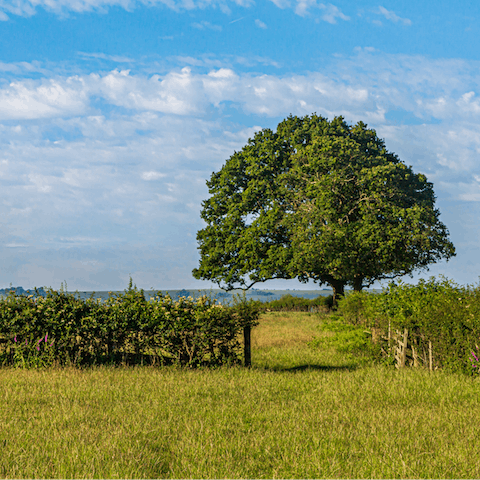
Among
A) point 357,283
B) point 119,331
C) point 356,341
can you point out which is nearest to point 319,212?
point 357,283

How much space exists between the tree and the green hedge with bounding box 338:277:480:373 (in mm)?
12276

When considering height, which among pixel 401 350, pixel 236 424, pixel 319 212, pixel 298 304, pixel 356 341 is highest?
pixel 319 212

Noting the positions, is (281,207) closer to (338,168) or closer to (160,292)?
(338,168)

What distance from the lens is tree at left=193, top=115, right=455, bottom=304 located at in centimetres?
2472

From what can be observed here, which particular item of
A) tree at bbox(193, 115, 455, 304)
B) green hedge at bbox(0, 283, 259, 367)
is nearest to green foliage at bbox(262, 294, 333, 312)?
tree at bbox(193, 115, 455, 304)

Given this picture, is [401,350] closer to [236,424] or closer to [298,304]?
[236,424]

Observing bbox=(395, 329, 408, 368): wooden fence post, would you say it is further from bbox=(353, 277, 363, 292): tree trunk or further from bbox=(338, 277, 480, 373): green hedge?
bbox=(353, 277, 363, 292): tree trunk

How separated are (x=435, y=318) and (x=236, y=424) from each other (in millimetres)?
5780

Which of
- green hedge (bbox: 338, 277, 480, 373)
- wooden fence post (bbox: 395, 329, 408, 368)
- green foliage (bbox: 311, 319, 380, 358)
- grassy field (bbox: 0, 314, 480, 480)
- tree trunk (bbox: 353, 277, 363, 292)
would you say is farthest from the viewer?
tree trunk (bbox: 353, 277, 363, 292)

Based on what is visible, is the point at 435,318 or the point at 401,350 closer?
the point at 435,318

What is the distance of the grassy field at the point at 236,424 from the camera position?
15.8ft

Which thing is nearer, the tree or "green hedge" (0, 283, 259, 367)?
"green hedge" (0, 283, 259, 367)

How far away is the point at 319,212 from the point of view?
25.0 meters

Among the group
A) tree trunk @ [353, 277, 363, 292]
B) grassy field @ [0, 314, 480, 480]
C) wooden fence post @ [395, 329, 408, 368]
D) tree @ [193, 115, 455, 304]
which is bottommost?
grassy field @ [0, 314, 480, 480]
